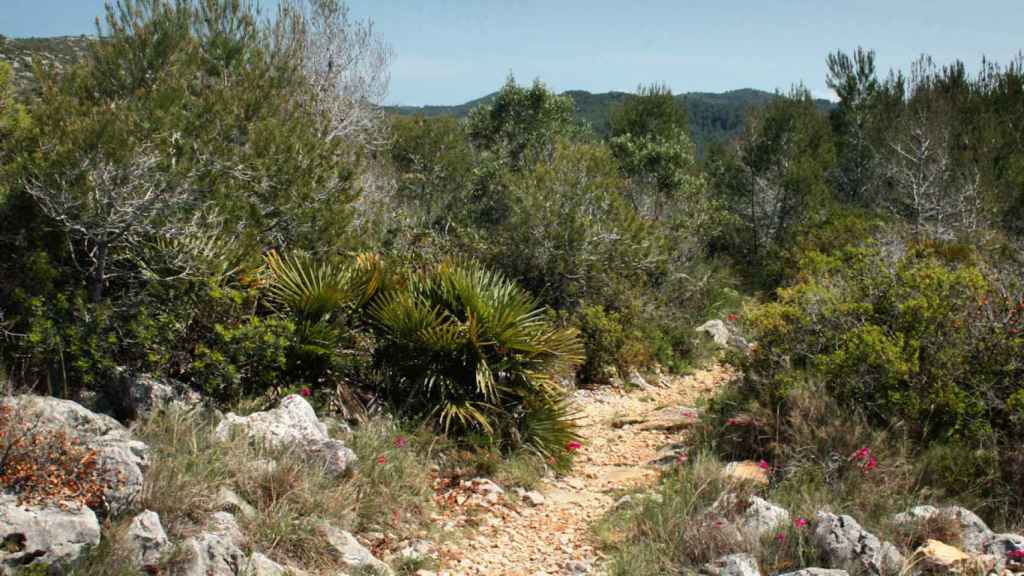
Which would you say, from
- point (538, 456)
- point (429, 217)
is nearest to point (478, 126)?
point (429, 217)

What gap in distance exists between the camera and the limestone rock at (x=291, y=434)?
19.1 feet

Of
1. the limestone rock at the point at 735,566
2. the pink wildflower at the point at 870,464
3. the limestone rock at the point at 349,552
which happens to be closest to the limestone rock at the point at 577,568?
the limestone rock at the point at 735,566

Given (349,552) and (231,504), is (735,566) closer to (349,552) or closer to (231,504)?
(349,552)

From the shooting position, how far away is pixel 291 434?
5934 mm

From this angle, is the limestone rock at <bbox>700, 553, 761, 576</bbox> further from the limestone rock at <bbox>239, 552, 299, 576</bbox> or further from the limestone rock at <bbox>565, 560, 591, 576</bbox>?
the limestone rock at <bbox>239, 552, 299, 576</bbox>

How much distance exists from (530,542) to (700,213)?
1289 centimetres

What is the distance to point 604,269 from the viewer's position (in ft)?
41.1

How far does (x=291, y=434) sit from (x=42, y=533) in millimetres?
2107

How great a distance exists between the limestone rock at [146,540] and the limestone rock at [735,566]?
124 inches

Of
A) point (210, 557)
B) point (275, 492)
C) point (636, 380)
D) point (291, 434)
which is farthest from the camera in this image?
point (636, 380)

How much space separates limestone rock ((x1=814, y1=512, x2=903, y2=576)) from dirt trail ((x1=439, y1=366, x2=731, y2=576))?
1.50 metres

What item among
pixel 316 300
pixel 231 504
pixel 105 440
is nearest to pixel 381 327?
pixel 316 300

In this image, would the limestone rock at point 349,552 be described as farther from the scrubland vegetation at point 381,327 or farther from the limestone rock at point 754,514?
the limestone rock at point 754,514

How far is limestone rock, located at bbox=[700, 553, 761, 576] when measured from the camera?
4859 millimetres
